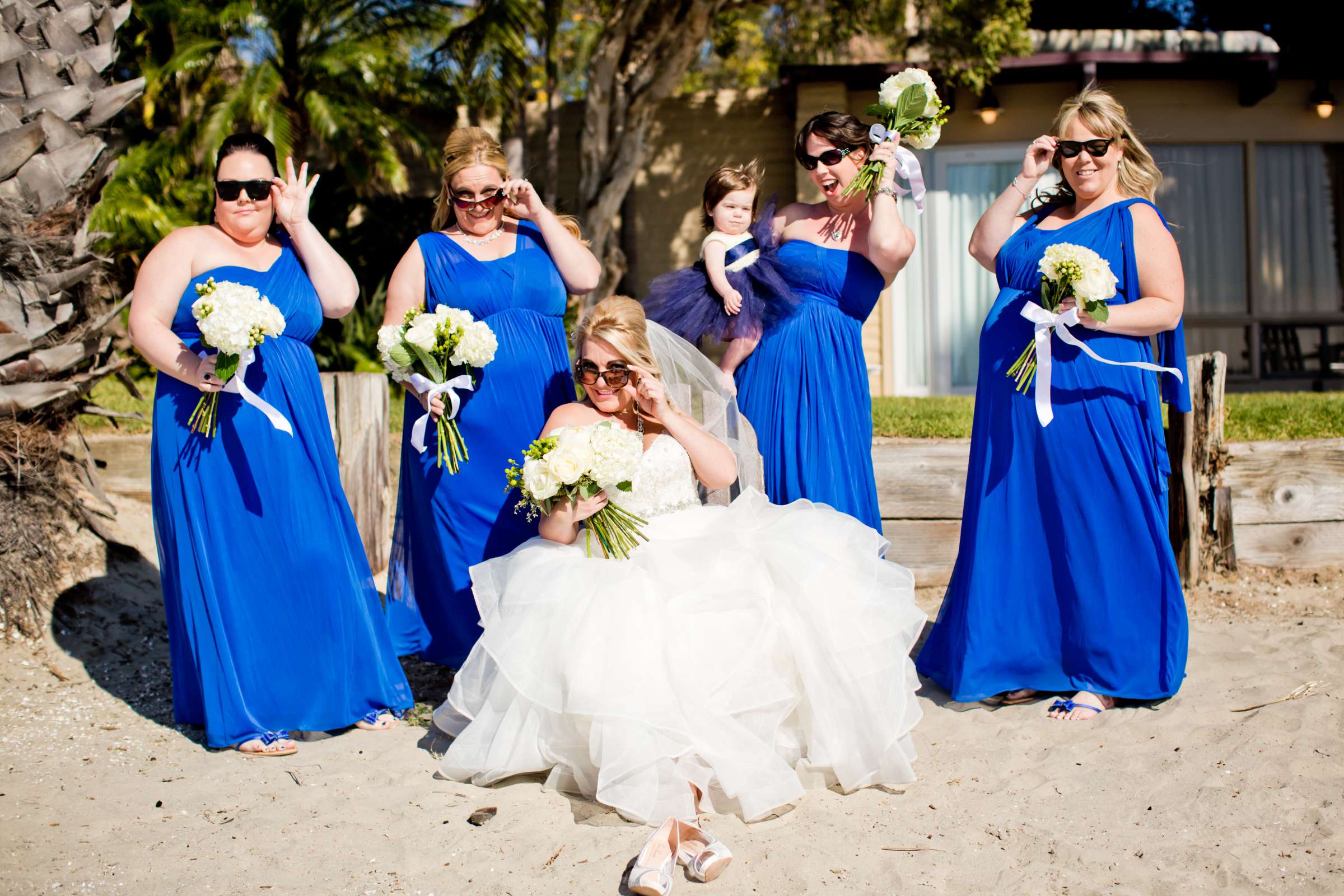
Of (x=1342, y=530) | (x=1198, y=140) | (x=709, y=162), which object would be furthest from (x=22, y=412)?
(x=1198, y=140)

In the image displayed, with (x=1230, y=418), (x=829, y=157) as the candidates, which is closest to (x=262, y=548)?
(x=829, y=157)

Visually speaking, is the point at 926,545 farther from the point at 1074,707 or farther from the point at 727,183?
the point at 727,183

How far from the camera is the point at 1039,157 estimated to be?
14.9 feet

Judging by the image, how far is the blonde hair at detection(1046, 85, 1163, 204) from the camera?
4.41 meters

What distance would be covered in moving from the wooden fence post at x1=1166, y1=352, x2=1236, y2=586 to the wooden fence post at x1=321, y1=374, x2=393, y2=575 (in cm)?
460

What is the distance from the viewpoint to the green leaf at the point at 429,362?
4309 mm

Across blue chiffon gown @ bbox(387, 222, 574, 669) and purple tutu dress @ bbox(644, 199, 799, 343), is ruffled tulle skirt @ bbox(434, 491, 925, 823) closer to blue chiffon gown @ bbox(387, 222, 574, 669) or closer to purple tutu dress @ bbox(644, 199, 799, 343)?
blue chiffon gown @ bbox(387, 222, 574, 669)

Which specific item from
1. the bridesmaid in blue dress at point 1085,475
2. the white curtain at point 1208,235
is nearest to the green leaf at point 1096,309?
the bridesmaid in blue dress at point 1085,475

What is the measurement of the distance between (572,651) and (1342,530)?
5.02 meters

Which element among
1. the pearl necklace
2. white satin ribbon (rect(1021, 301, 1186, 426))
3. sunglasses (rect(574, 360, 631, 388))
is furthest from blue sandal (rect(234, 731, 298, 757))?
white satin ribbon (rect(1021, 301, 1186, 426))

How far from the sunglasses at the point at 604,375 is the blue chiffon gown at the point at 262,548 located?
48.0 inches

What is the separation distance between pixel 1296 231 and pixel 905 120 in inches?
436

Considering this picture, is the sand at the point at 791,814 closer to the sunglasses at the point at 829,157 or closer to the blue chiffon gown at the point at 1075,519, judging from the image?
the blue chiffon gown at the point at 1075,519

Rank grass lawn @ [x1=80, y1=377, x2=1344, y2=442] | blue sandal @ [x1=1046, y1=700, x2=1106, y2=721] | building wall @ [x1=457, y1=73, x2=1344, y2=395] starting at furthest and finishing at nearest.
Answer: building wall @ [x1=457, y1=73, x2=1344, y2=395]
grass lawn @ [x1=80, y1=377, x2=1344, y2=442]
blue sandal @ [x1=1046, y1=700, x2=1106, y2=721]
